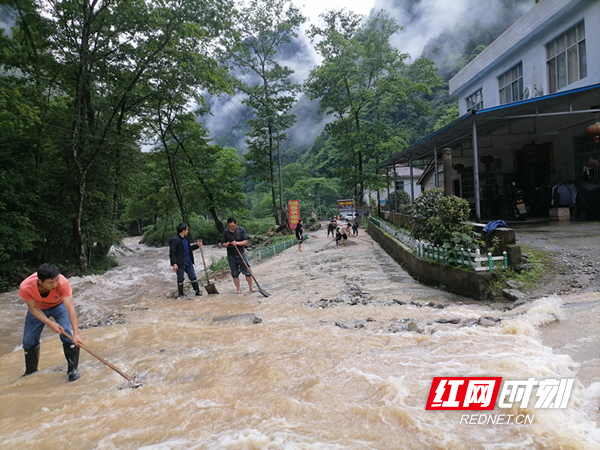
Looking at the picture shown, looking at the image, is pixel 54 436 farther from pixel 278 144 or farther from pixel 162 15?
pixel 278 144

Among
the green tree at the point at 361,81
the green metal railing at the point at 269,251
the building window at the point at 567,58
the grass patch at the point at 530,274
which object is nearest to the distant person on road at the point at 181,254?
the grass patch at the point at 530,274

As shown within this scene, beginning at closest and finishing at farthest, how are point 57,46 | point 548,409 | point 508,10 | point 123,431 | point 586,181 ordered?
1. point 548,409
2. point 123,431
3. point 586,181
4. point 57,46
5. point 508,10

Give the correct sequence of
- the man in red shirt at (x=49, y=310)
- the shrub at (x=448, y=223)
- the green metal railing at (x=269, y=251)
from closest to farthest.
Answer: the man in red shirt at (x=49, y=310) < the shrub at (x=448, y=223) < the green metal railing at (x=269, y=251)

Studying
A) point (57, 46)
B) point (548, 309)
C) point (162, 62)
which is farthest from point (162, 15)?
point (548, 309)

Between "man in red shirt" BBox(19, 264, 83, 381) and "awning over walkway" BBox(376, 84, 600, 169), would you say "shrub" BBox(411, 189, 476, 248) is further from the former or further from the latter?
"man in red shirt" BBox(19, 264, 83, 381)

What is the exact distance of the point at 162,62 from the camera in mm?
15305

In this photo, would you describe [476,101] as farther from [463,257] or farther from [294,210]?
[463,257]

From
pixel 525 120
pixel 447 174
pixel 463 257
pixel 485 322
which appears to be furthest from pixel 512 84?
pixel 485 322

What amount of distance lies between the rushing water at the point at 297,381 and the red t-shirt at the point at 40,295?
38.9 inches

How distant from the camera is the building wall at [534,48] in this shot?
11.2 metres

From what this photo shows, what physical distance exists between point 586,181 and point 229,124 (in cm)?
13930

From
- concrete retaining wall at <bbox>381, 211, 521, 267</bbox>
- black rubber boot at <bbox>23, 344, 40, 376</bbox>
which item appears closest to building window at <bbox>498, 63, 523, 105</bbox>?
concrete retaining wall at <bbox>381, 211, 521, 267</bbox>

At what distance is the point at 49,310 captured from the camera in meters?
4.44

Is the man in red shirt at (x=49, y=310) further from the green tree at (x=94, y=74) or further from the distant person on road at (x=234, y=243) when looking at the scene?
the green tree at (x=94, y=74)
